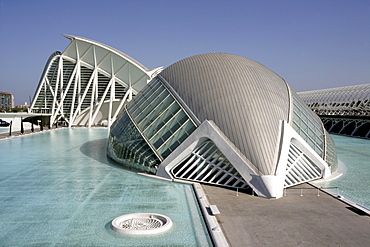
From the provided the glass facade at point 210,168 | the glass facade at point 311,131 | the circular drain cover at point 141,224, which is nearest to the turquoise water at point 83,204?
the circular drain cover at point 141,224

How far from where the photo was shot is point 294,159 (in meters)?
16.9

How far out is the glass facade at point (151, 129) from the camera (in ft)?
59.3

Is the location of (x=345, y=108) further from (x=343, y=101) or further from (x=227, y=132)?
(x=227, y=132)

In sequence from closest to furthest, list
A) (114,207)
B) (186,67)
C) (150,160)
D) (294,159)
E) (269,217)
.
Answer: (269,217)
(114,207)
(294,159)
(150,160)
(186,67)

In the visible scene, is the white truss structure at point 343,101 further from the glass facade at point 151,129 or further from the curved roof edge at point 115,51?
the glass facade at point 151,129

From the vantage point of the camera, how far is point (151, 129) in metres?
19.4

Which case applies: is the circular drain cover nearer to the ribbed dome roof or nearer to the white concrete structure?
the white concrete structure

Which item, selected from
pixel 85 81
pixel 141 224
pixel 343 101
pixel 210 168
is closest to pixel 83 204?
pixel 141 224

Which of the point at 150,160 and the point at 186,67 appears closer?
the point at 150,160

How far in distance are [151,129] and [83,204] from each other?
6.95 metres

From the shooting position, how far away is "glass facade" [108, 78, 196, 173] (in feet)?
59.3

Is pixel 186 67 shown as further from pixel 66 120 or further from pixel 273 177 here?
pixel 66 120

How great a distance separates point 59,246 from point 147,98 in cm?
1393

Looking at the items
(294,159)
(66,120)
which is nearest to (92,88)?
(66,120)
